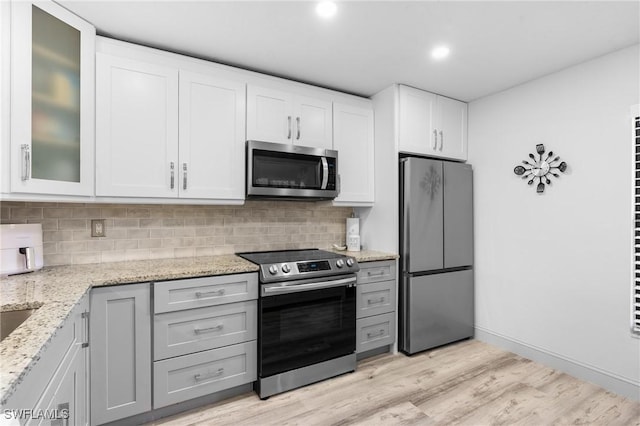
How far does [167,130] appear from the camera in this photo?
227cm

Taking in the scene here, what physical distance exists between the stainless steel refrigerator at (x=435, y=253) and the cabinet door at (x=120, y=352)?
2.09 meters

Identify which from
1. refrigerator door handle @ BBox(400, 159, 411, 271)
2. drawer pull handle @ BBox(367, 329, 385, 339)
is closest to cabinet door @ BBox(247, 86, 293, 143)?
refrigerator door handle @ BBox(400, 159, 411, 271)

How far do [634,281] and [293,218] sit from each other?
262 cm

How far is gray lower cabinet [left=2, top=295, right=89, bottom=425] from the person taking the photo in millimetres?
886

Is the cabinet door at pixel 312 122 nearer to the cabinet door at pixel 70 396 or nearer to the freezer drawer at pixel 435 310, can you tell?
the freezer drawer at pixel 435 310

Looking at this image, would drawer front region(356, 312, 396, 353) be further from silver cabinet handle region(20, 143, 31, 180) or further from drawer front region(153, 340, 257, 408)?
silver cabinet handle region(20, 143, 31, 180)

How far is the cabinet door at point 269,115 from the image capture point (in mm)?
2572

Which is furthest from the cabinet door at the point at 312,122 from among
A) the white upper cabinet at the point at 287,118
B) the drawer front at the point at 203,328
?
the drawer front at the point at 203,328

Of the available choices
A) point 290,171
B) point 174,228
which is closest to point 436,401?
point 290,171

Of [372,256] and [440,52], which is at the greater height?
[440,52]

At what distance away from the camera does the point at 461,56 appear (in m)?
2.43

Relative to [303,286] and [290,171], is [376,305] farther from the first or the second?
[290,171]

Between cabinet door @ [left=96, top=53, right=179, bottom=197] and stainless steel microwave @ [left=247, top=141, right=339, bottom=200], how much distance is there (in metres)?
0.56

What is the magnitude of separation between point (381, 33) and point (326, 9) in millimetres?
450
